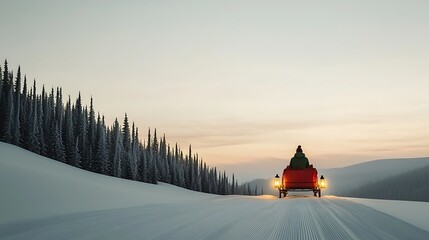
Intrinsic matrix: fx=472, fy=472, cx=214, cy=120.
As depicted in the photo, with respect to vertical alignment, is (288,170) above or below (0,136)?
below

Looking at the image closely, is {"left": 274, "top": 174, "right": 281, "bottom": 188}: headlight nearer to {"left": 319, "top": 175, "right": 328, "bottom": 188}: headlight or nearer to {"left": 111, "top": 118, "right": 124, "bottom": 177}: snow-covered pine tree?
{"left": 319, "top": 175, "right": 328, "bottom": 188}: headlight

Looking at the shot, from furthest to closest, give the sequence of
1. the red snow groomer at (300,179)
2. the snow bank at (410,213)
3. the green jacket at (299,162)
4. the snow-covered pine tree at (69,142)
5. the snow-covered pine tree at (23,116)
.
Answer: the snow-covered pine tree at (69,142) < the snow-covered pine tree at (23,116) < the green jacket at (299,162) < the red snow groomer at (300,179) < the snow bank at (410,213)

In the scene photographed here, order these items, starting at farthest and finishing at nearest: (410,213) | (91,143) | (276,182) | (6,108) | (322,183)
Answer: (91,143) → (6,108) → (322,183) → (276,182) → (410,213)

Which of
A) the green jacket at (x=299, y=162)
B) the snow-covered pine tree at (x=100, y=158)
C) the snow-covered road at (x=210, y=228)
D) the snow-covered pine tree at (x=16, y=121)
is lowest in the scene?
the snow-covered road at (x=210, y=228)

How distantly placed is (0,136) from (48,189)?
44.8 metres

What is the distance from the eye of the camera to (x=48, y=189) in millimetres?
20656

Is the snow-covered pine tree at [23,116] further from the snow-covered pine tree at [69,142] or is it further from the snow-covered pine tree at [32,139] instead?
the snow-covered pine tree at [69,142]

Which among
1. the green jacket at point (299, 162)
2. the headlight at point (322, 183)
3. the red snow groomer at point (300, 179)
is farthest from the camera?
the headlight at point (322, 183)

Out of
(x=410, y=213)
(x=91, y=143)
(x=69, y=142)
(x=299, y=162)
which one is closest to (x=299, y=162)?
(x=299, y=162)

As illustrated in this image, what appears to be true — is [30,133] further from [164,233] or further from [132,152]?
[164,233]

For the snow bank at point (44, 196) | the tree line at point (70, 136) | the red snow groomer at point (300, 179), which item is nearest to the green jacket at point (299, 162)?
the red snow groomer at point (300, 179)

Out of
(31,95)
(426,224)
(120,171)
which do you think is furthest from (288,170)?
(31,95)

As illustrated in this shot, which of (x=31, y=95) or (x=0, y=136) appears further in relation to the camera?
(x=31, y=95)

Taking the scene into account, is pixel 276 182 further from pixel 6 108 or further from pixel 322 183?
pixel 6 108
